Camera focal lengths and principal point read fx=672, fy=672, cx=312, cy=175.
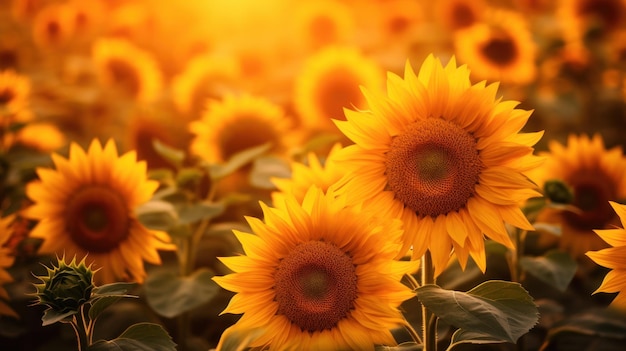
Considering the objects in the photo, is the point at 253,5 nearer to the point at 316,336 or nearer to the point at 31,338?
the point at 31,338

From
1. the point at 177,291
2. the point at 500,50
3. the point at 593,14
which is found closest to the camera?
the point at 177,291

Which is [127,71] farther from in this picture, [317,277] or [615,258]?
[615,258]

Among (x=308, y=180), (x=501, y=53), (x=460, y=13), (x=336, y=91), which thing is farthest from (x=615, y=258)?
(x=460, y=13)

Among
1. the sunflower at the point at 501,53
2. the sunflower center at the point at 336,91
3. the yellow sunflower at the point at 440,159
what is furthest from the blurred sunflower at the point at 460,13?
the yellow sunflower at the point at 440,159

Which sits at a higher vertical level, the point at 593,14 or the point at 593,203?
the point at 593,14

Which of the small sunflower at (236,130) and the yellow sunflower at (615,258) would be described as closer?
the yellow sunflower at (615,258)

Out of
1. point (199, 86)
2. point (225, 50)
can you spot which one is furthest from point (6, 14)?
point (199, 86)

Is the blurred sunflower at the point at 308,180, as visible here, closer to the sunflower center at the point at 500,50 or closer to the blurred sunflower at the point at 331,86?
the blurred sunflower at the point at 331,86
